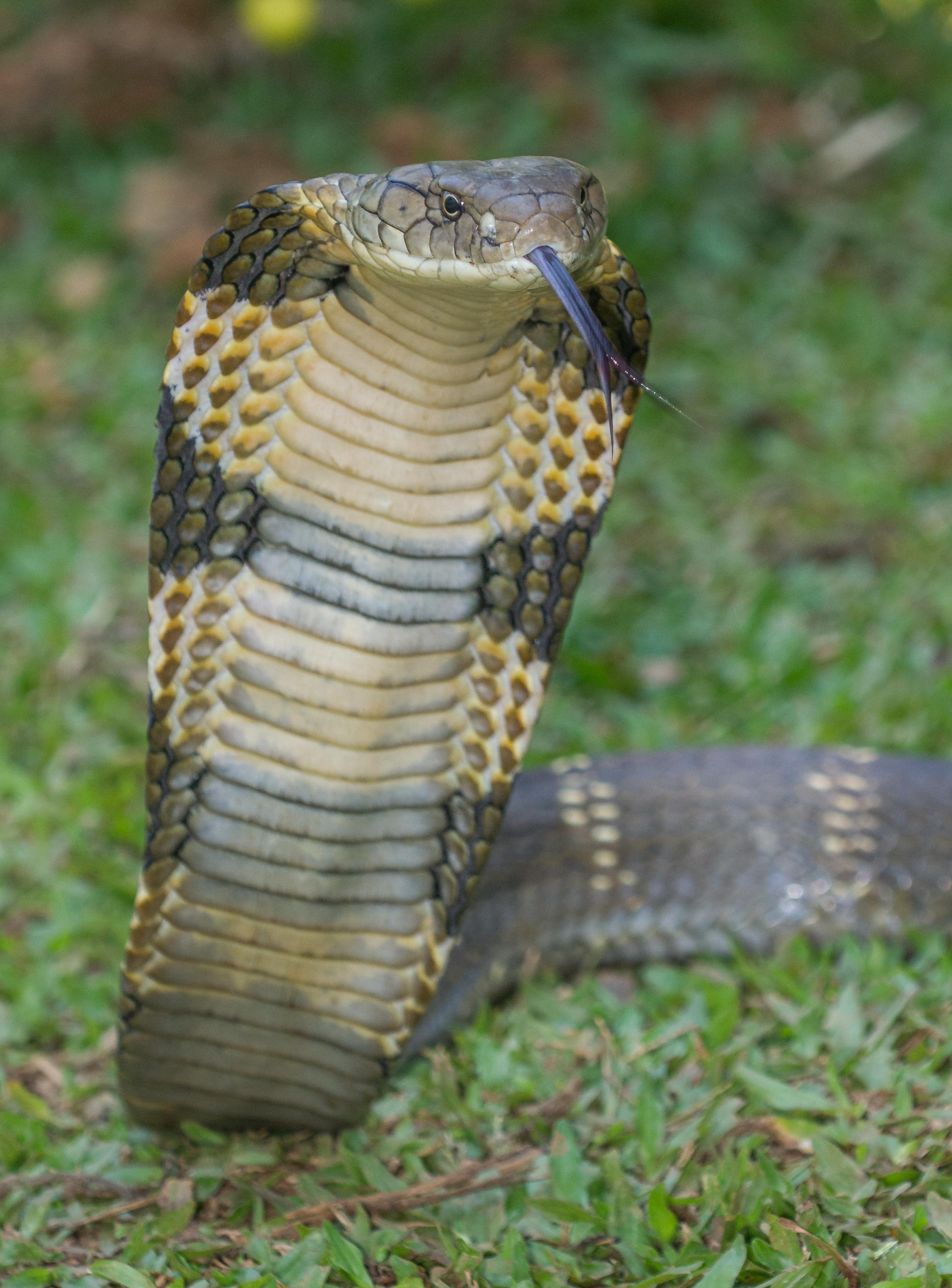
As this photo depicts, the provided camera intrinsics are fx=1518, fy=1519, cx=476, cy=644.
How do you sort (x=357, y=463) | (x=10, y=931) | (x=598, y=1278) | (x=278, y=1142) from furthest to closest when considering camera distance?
1. (x=10, y=931)
2. (x=278, y=1142)
3. (x=598, y=1278)
4. (x=357, y=463)

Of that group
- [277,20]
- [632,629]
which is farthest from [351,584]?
[277,20]

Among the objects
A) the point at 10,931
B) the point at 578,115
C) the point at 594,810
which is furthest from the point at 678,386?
the point at 10,931

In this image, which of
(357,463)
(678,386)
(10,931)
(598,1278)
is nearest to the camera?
(357,463)

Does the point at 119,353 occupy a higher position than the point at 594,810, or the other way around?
the point at 119,353

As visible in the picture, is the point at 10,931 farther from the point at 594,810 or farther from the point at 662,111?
the point at 662,111

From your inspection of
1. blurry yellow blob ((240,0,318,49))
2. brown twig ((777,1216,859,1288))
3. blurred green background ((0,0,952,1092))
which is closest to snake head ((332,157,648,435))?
brown twig ((777,1216,859,1288))

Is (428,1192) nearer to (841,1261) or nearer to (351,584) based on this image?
(841,1261)
